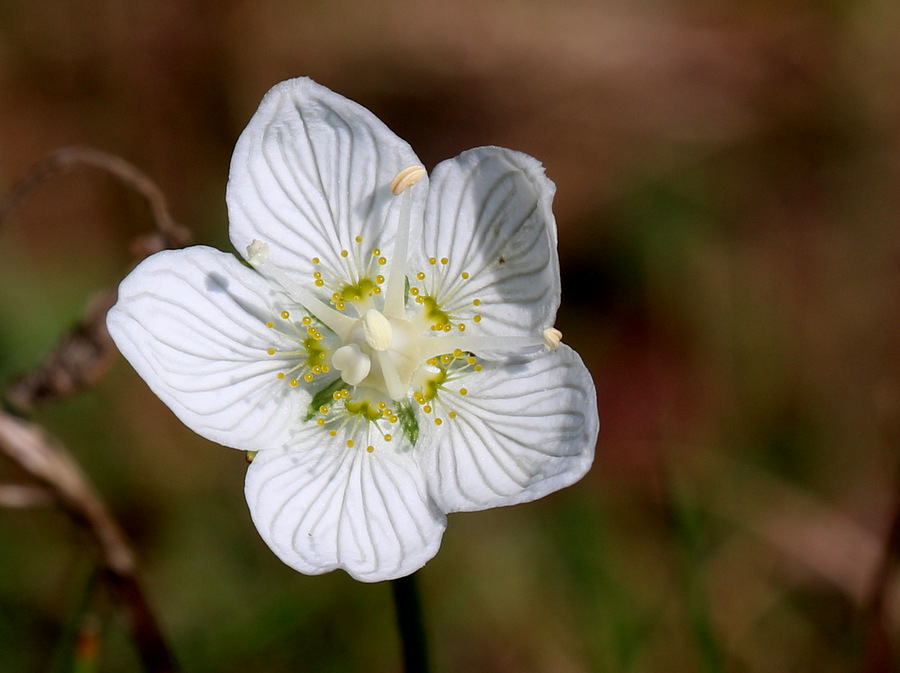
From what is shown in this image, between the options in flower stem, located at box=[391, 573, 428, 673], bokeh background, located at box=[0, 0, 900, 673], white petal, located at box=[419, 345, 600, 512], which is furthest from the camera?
bokeh background, located at box=[0, 0, 900, 673]

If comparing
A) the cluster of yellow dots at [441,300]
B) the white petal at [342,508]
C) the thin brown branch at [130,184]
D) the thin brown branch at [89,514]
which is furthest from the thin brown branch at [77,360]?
the cluster of yellow dots at [441,300]

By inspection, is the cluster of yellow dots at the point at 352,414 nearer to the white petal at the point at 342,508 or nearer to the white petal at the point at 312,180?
the white petal at the point at 342,508

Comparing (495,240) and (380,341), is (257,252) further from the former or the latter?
(495,240)

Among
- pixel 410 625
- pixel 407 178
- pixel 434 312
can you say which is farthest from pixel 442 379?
pixel 410 625

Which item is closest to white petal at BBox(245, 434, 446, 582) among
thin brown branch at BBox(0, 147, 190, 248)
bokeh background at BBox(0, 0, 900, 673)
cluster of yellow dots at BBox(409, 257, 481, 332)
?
cluster of yellow dots at BBox(409, 257, 481, 332)

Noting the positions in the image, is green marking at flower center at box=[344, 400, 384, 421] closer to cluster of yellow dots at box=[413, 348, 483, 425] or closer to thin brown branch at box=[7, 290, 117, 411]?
cluster of yellow dots at box=[413, 348, 483, 425]

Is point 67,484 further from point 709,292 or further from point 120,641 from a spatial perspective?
point 709,292

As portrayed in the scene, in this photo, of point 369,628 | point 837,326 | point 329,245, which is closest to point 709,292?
point 837,326

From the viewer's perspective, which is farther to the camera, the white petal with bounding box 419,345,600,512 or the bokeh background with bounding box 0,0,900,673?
the bokeh background with bounding box 0,0,900,673
